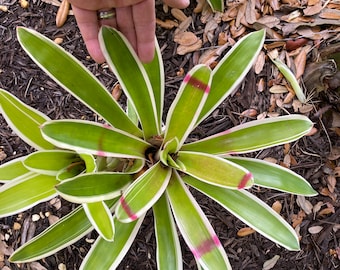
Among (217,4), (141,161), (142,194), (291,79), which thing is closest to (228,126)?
(291,79)

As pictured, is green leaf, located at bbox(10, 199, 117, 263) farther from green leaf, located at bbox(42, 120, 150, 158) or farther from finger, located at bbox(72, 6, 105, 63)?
finger, located at bbox(72, 6, 105, 63)

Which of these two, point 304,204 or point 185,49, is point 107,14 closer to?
point 185,49

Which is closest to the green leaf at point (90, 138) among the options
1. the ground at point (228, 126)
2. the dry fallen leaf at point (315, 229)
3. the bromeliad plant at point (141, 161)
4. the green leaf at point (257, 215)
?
the bromeliad plant at point (141, 161)

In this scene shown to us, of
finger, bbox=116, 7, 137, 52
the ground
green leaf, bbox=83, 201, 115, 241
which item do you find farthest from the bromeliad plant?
the ground

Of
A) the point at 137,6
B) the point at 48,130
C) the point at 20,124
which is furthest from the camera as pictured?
the point at 137,6

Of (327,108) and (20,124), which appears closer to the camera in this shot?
(20,124)

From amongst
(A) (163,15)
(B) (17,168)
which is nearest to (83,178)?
(B) (17,168)

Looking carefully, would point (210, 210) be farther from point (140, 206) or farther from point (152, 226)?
point (140, 206)
